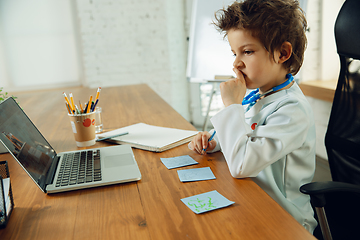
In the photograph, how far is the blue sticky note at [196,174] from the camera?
738 millimetres

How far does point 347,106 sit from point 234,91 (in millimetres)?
443

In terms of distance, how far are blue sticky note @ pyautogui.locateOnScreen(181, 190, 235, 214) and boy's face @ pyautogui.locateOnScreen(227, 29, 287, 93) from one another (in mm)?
375

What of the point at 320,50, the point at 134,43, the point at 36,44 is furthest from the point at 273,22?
the point at 36,44

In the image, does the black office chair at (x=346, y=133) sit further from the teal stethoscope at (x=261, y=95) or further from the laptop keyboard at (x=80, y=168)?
the laptop keyboard at (x=80, y=168)

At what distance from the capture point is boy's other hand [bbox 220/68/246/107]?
2.81 ft

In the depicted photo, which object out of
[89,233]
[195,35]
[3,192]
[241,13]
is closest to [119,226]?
[89,233]

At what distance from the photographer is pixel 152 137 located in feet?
3.45

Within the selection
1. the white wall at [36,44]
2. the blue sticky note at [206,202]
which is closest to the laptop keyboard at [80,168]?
the blue sticky note at [206,202]

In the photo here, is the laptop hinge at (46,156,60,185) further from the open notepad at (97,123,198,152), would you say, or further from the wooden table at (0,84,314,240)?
the open notepad at (97,123,198,152)

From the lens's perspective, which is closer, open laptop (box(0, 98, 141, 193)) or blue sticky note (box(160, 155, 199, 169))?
open laptop (box(0, 98, 141, 193))

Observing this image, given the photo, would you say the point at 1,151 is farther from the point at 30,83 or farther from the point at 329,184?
the point at 30,83

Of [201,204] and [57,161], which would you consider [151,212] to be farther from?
[57,161]

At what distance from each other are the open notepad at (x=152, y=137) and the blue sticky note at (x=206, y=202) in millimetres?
318

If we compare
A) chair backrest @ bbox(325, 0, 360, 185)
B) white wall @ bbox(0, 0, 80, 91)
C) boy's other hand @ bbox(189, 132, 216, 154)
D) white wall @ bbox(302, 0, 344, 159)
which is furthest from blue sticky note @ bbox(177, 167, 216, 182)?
white wall @ bbox(0, 0, 80, 91)
